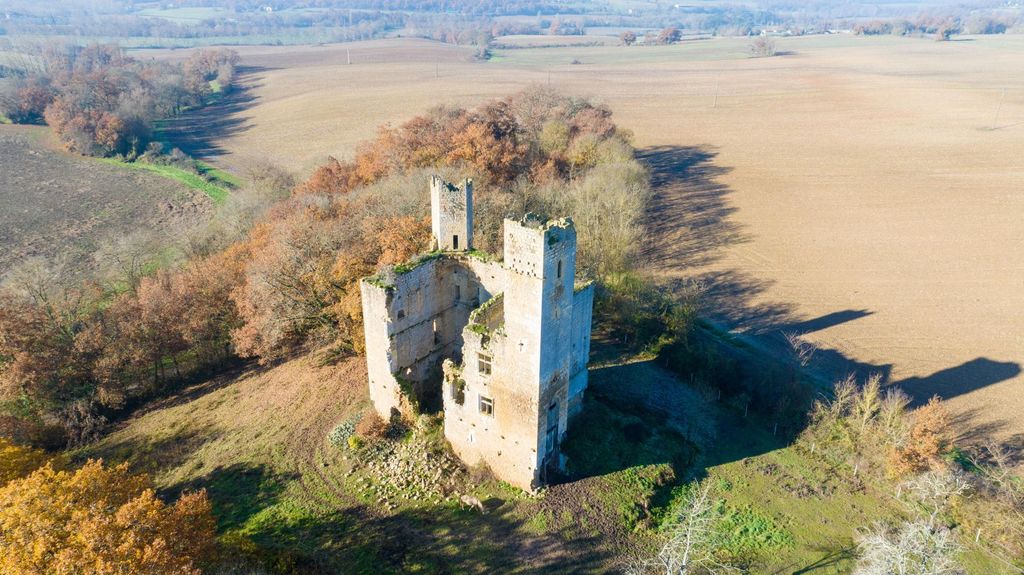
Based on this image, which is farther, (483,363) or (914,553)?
(483,363)

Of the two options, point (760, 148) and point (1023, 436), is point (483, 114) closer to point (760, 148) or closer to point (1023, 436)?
point (760, 148)

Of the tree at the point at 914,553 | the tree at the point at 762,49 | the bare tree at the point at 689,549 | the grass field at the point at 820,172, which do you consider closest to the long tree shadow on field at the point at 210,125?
the grass field at the point at 820,172

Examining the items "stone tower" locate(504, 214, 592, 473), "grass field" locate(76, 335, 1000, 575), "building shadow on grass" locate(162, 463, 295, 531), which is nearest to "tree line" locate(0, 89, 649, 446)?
"grass field" locate(76, 335, 1000, 575)

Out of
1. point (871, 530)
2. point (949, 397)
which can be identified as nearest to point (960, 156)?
point (949, 397)

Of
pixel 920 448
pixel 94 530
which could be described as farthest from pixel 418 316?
pixel 920 448

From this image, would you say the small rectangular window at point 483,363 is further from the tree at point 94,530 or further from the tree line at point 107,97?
the tree line at point 107,97

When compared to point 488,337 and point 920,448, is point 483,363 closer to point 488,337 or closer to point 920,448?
point 488,337
